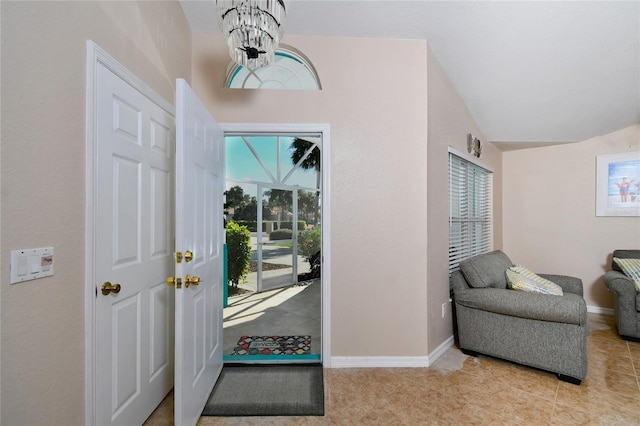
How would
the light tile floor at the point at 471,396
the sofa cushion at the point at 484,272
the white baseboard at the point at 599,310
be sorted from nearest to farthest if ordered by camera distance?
the light tile floor at the point at 471,396
the sofa cushion at the point at 484,272
the white baseboard at the point at 599,310

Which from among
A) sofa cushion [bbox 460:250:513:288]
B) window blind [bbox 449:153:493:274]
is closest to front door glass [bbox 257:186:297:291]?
window blind [bbox 449:153:493:274]

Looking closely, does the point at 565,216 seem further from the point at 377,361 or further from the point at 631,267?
the point at 377,361

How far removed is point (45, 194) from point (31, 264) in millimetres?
262

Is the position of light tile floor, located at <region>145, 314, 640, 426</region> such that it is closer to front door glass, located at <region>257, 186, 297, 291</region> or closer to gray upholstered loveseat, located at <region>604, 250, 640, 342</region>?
gray upholstered loveseat, located at <region>604, 250, 640, 342</region>

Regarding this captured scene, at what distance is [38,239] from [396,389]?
2221mm

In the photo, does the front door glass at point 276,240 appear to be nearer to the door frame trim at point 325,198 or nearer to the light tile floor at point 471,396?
the door frame trim at point 325,198

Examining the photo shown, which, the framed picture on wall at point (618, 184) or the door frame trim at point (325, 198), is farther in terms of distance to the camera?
the framed picture on wall at point (618, 184)

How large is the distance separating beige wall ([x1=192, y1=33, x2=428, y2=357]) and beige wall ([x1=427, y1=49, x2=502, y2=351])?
0.36 ft

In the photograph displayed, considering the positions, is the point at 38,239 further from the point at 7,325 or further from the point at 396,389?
the point at 396,389

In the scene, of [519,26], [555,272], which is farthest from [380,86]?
[555,272]

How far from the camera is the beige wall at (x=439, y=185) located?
100 inches

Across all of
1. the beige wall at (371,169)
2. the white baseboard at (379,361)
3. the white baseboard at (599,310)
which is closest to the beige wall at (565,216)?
the white baseboard at (599,310)

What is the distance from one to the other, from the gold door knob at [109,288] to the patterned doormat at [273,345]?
158 centimetres

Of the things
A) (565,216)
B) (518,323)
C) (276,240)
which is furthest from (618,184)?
(276,240)
